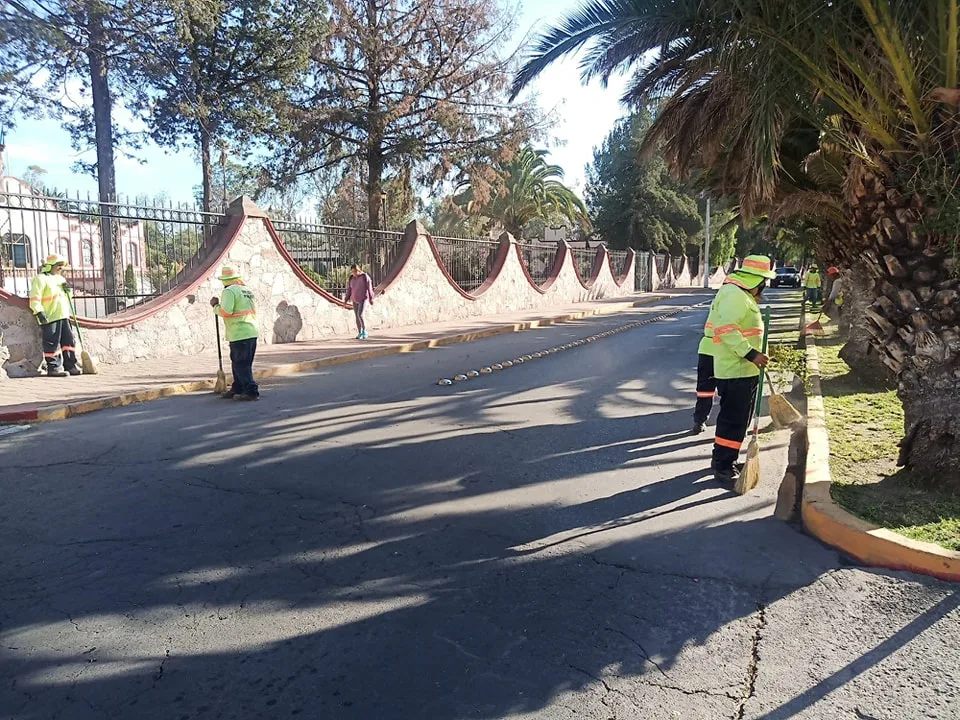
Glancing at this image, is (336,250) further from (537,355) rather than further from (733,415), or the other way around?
(733,415)

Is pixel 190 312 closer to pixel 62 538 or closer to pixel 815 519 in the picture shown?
pixel 62 538

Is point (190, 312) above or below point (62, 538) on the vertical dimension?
above

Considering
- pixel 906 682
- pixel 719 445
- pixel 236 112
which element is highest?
pixel 236 112

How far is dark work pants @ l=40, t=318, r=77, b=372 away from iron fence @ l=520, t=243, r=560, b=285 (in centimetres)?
2130

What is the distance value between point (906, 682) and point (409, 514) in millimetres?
2901

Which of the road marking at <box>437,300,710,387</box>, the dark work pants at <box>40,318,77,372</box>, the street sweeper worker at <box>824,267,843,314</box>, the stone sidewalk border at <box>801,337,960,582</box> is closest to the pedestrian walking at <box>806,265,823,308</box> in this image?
the street sweeper worker at <box>824,267,843,314</box>

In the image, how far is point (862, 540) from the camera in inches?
159

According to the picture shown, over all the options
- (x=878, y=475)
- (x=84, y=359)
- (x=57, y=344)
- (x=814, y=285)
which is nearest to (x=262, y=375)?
(x=84, y=359)

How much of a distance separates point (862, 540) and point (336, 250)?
1426 centimetres

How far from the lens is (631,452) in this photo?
6.30 metres

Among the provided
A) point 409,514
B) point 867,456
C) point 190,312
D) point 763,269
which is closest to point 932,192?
point 763,269

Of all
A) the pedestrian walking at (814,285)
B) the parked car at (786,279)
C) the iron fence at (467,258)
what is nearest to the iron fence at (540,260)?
the iron fence at (467,258)

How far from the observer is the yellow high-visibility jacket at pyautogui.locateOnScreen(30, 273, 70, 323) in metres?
9.49

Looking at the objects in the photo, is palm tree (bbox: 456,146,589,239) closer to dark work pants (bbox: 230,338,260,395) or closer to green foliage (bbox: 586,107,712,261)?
green foliage (bbox: 586,107,712,261)
